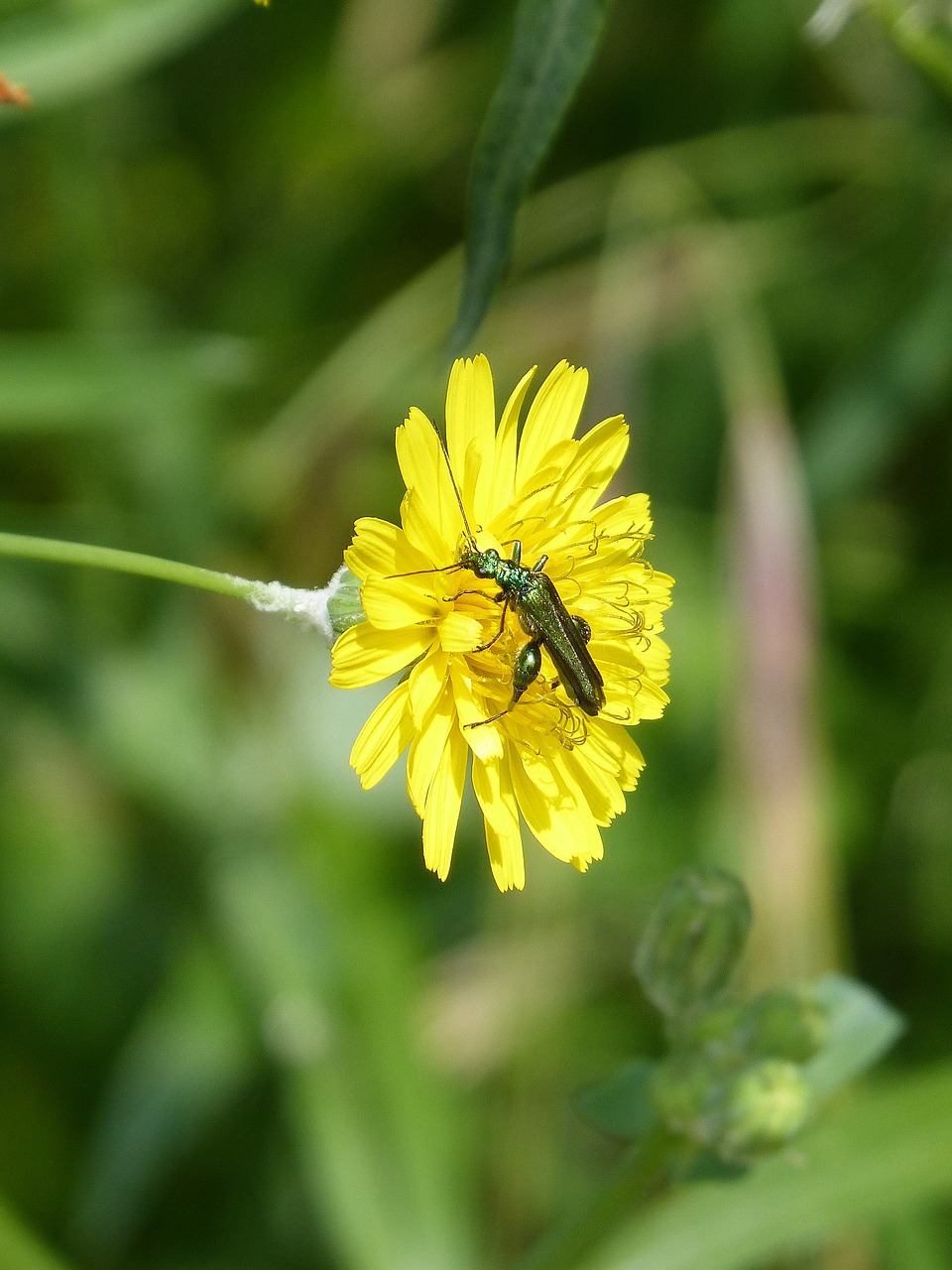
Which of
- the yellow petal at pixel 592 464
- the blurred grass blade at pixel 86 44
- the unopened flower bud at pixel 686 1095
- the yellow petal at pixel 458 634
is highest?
the blurred grass blade at pixel 86 44

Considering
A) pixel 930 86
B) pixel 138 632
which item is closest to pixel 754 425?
pixel 930 86

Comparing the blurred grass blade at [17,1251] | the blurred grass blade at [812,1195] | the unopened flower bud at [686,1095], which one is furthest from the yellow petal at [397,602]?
the blurred grass blade at [17,1251]

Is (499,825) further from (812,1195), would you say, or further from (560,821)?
(812,1195)

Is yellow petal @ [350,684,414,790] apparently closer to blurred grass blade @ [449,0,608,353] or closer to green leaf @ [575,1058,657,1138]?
blurred grass blade @ [449,0,608,353]

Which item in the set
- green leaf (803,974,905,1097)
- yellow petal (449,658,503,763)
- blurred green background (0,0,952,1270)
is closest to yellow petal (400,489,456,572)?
yellow petal (449,658,503,763)

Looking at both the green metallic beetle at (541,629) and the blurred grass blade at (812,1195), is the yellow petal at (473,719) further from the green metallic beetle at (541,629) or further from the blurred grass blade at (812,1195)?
the blurred grass blade at (812,1195)

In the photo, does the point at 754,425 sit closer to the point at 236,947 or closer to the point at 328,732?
the point at 328,732

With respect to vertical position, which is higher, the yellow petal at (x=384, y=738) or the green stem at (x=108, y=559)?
the green stem at (x=108, y=559)
